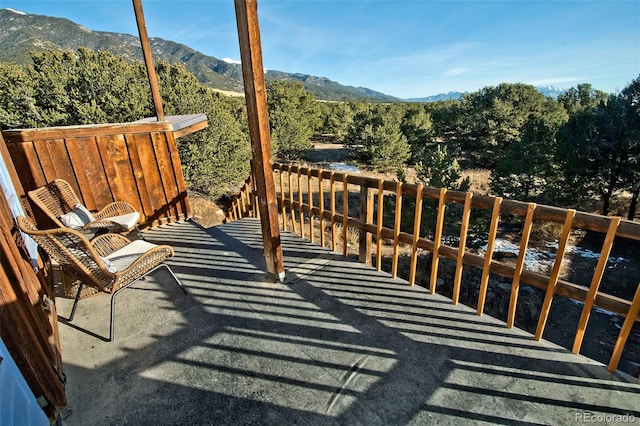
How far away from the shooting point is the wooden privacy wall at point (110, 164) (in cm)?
364

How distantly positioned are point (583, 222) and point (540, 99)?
1199 inches

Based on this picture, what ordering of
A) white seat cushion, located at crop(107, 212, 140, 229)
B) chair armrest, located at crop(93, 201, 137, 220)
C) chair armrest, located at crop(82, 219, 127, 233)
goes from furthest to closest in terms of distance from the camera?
chair armrest, located at crop(93, 201, 137, 220) → white seat cushion, located at crop(107, 212, 140, 229) → chair armrest, located at crop(82, 219, 127, 233)

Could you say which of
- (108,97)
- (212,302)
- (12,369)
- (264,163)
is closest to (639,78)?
(264,163)

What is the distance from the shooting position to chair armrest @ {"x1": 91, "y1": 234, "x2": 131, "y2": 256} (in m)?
2.85

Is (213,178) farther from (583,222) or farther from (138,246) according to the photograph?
(583,222)

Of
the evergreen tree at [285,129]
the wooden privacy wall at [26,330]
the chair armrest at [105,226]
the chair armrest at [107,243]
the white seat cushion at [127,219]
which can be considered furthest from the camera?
the evergreen tree at [285,129]

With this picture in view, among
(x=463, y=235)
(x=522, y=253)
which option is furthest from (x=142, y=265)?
(x=522, y=253)

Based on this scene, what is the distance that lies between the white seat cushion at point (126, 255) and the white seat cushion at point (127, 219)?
0.70 metres

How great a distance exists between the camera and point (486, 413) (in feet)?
5.44

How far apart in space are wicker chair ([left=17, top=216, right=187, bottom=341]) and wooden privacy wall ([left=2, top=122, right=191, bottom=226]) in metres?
1.75

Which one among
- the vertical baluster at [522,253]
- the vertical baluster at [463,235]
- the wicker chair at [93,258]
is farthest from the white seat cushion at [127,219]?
the vertical baluster at [522,253]

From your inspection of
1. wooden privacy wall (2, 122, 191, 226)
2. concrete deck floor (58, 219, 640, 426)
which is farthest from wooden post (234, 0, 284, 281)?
wooden privacy wall (2, 122, 191, 226)

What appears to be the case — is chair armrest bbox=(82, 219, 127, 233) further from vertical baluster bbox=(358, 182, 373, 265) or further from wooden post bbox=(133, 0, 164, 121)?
vertical baluster bbox=(358, 182, 373, 265)

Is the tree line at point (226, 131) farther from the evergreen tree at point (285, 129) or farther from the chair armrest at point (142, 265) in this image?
the chair armrest at point (142, 265)
